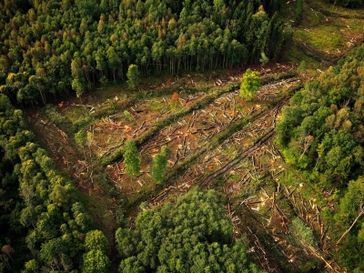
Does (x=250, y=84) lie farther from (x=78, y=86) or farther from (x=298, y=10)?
(x=298, y=10)

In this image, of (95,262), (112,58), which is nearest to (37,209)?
(95,262)

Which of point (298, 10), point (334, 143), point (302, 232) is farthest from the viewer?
point (298, 10)

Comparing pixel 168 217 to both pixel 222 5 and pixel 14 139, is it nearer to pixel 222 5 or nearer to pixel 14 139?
pixel 14 139

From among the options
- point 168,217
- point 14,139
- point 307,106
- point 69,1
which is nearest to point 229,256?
point 168,217

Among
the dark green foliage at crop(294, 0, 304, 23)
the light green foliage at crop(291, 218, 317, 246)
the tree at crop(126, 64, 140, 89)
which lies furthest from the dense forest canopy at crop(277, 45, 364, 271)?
the dark green foliage at crop(294, 0, 304, 23)

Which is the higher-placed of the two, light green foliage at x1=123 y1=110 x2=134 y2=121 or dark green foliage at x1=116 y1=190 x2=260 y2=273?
light green foliage at x1=123 y1=110 x2=134 y2=121

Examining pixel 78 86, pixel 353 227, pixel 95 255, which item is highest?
pixel 78 86

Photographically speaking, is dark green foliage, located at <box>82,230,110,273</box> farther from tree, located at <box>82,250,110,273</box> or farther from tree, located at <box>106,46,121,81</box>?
tree, located at <box>106,46,121,81</box>
